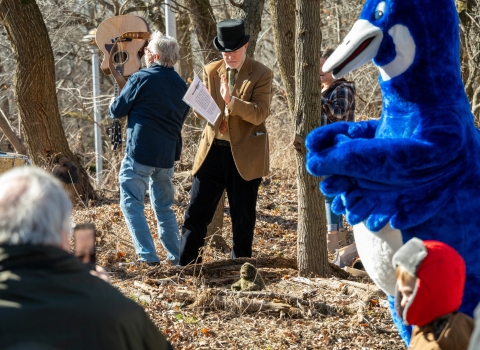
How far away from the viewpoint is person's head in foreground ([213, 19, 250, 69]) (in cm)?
561

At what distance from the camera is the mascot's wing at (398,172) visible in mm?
3096

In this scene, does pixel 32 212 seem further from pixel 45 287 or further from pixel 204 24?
pixel 204 24

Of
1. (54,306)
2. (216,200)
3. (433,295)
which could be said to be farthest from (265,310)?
(54,306)

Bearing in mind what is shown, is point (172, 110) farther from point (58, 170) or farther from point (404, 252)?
point (404, 252)

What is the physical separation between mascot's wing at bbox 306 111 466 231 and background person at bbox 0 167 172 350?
4.40 ft

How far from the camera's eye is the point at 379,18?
11.0 ft

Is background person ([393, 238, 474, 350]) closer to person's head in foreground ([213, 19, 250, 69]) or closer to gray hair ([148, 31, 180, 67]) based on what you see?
person's head in foreground ([213, 19, 250, 69])

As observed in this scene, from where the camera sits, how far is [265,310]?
479 cm

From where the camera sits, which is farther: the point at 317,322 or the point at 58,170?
the point at 58,170

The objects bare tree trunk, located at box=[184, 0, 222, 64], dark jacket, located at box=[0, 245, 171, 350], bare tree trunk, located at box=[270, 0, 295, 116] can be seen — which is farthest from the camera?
bare tree trunk, located at box=[184, 0, 222, 64]

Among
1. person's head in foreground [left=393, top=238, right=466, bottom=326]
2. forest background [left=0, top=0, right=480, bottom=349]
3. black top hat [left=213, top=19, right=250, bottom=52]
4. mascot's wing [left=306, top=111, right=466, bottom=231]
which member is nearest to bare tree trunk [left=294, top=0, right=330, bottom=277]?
forest background [left=0, top=0, right=480, bottom=349]

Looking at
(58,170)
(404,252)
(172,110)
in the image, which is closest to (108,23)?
(172,110)

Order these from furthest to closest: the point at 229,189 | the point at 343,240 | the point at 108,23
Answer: the point at 343,240 → the point at 108,23 → the point at 229,189

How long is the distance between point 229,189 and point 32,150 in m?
3.98
